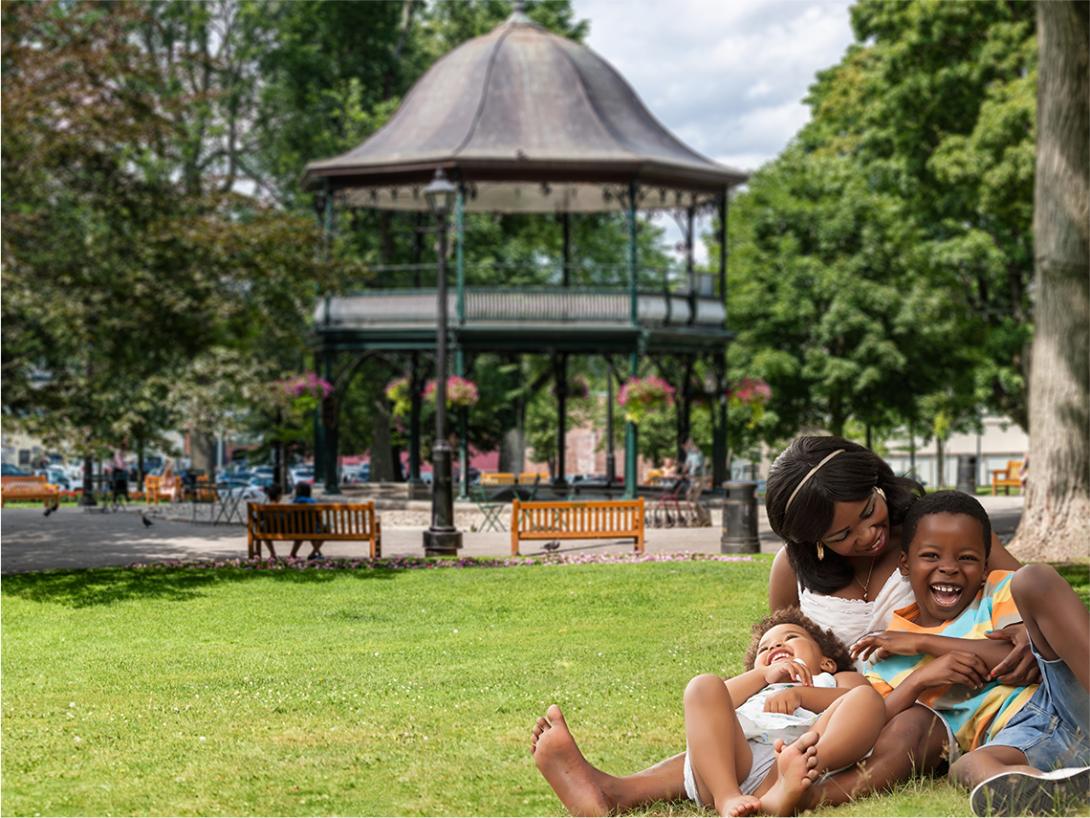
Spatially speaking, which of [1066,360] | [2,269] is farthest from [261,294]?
[1066,360]

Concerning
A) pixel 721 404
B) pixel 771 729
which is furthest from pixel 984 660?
pixel 721 404

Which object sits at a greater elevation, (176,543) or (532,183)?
(532,183)

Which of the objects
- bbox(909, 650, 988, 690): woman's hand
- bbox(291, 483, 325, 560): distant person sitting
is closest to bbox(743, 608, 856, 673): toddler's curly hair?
bbox(909, 650, 988, 690): woman's hand

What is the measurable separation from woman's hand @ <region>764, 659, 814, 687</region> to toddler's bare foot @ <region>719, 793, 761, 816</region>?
490 mm

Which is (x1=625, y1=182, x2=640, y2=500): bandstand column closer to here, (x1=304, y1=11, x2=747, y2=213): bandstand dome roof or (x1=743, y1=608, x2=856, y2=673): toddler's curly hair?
(x1=304, y1=11, x2=747, y2=213): bandstand dome roof

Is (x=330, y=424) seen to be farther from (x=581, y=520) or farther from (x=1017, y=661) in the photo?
(x=1017, y=661)

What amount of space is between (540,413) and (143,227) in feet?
115

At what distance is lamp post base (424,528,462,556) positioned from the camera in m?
20.0

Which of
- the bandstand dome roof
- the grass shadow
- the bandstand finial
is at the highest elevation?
the bandstand finial

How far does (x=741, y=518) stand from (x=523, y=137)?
14492mm

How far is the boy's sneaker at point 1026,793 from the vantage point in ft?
16.9

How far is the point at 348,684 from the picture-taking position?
369 inches

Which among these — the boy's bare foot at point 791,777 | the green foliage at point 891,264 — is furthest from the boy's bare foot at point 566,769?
the green foliage at point 891,264

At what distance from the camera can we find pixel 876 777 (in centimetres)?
552
